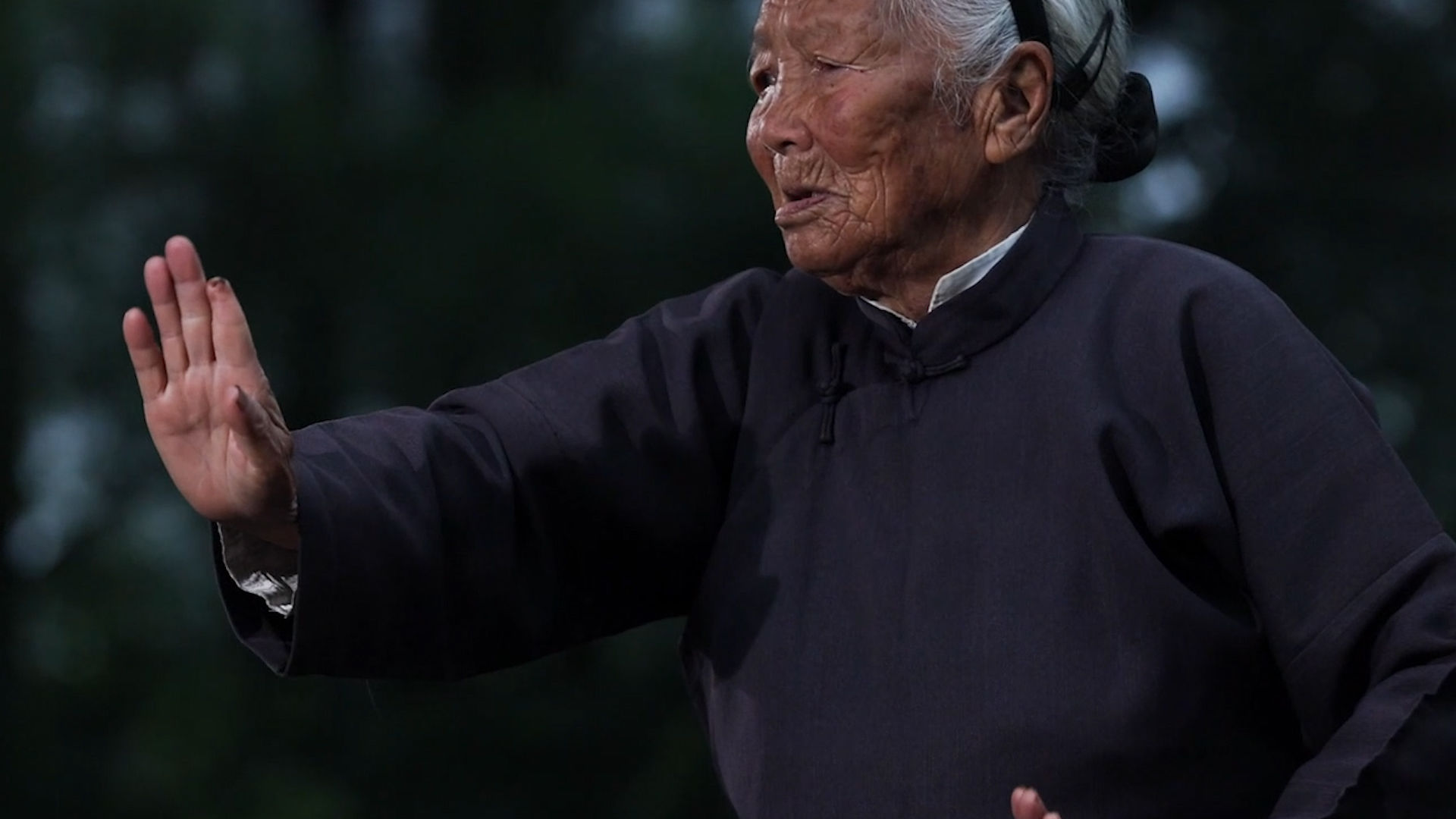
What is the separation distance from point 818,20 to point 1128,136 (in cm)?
36

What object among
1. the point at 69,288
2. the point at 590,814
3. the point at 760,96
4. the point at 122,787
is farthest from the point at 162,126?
the point at 760,96

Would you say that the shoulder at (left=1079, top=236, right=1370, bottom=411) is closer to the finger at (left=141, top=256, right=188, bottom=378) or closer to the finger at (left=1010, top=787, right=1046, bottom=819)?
the finger at (left=1010, top=787, right=1046, bottom=819)

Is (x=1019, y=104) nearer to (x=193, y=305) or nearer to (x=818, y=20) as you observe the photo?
(x=818, y=20)

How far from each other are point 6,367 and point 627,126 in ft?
4.94

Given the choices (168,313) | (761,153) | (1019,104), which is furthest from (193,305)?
(1019,104)

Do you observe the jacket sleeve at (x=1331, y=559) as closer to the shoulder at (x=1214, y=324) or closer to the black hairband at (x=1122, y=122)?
the shoulder at (x=1214, y=324)

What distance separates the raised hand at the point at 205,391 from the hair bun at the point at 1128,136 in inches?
35.7

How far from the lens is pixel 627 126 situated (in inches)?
175

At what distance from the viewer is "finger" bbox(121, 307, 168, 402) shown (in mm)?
1641

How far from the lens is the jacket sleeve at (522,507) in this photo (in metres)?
1.82

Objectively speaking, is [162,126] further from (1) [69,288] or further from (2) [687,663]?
(2) [687,663]

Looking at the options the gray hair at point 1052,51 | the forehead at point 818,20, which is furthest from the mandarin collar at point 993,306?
the forehead at point 818,20

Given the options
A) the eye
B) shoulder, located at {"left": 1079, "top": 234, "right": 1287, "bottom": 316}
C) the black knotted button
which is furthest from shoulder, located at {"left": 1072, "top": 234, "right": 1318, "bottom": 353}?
the eye

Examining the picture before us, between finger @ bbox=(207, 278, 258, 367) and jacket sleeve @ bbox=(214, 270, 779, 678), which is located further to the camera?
jacket sleeve @ bbox=(214, 270, 779, 678)
